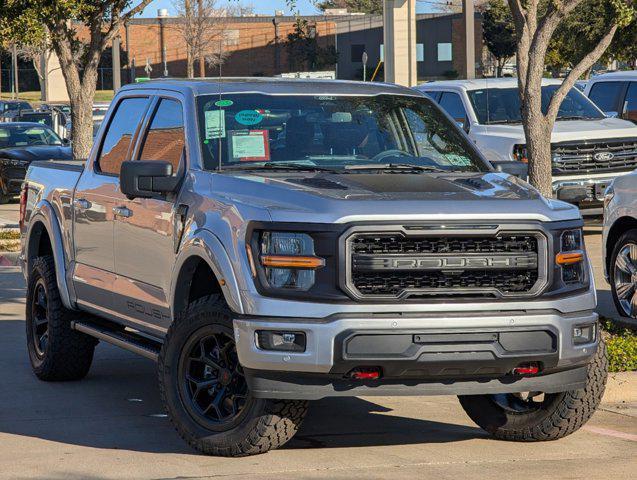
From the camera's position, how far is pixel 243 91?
25.7ft

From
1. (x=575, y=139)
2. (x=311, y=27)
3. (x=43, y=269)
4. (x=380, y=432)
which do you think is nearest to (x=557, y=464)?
(x=380, y=432)

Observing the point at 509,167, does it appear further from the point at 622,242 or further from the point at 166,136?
the point at 622,242

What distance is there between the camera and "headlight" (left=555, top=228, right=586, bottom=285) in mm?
6695

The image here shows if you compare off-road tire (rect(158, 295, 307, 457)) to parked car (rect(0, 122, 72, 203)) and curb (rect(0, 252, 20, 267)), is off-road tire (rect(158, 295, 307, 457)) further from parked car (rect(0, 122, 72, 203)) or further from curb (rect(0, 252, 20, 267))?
parked car (rect(0, 122, 72, 203))

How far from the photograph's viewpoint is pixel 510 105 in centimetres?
1986

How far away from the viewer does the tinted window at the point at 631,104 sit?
69.1 ft

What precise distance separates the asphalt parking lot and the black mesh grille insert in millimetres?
918

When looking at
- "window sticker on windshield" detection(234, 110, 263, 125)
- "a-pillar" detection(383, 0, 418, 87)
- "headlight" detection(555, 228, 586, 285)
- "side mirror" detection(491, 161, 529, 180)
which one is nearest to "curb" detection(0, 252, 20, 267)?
"window sticker on windshield" detection(234, 110, 263, 125)

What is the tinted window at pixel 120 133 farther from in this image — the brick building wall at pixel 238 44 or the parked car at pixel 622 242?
the brick building wall at pixel 238 44

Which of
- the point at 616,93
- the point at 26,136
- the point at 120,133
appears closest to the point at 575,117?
the point at 616,93

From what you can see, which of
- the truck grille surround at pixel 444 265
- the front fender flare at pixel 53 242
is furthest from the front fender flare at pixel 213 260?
the front fender flare at pixel 53 242

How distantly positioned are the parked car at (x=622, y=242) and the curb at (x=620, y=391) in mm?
2535

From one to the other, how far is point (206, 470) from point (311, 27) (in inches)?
3095

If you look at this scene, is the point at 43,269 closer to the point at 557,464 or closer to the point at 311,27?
the point at 557,464
